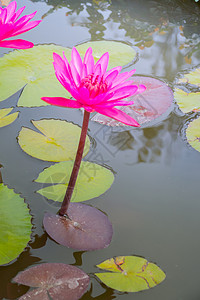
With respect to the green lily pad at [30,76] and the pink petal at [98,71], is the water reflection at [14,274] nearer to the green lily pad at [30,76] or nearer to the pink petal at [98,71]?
the pink petal at [98,71]

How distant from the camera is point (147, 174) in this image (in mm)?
1405

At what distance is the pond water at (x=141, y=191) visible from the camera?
1.06 m

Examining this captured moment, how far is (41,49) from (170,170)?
3.86ft

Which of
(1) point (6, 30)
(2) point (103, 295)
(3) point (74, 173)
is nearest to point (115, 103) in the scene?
(3) point (74, 173)

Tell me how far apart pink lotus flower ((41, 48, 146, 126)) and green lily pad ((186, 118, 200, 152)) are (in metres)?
0.65

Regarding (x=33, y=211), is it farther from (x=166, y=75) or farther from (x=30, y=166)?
(x=166, y=75)

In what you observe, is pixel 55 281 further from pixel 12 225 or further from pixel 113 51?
pixel 113 51

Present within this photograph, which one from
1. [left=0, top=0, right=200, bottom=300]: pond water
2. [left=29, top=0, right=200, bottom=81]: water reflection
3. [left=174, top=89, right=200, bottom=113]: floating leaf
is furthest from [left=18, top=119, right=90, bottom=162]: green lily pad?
[left=29, top=0, right=200, bottom=81]: water reflection

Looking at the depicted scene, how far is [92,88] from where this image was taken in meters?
0.95

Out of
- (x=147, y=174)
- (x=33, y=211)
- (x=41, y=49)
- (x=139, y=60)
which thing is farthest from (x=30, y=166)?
(x=139, y=60)

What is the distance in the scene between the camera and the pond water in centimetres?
106

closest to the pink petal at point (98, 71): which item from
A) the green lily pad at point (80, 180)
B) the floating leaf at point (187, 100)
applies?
the green lily pad at point (80, 180)

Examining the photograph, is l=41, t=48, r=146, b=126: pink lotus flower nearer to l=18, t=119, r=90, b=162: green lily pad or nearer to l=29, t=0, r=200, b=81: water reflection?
l=18, t=119, r=90, b=162: green lily pad

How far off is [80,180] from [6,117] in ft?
1.83
